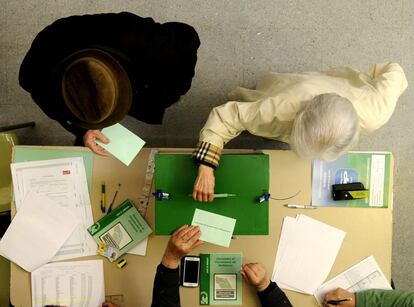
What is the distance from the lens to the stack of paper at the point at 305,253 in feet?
4.66

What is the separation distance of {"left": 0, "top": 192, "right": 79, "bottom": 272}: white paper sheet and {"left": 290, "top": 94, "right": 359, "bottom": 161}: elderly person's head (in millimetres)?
838

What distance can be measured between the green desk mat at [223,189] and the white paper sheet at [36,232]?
35 centimetres

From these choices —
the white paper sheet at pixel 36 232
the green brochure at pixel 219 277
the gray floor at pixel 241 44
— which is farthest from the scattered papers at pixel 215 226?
the gray floor at pixel 241 44

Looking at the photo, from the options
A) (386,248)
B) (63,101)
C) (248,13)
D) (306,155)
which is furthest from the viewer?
(248,13)

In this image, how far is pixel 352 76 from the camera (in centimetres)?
149

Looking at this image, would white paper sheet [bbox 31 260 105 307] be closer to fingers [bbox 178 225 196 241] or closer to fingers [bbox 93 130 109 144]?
fingers [bbox 178 225 196 241]

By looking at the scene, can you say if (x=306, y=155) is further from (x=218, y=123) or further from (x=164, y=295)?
(x=164, y=295)

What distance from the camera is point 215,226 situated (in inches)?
52.1

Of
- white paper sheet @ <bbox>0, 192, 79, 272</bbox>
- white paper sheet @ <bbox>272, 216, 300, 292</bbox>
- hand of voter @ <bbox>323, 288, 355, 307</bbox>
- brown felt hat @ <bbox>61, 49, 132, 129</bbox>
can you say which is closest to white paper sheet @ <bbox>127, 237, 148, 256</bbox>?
white paper sheet @ <bbox>0, 192, 79, 272</bbox>

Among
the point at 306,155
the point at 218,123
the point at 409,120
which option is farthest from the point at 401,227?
the point at 218,123

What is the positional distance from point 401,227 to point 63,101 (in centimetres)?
181

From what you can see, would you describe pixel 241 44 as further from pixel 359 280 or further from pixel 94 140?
pixel 359 280

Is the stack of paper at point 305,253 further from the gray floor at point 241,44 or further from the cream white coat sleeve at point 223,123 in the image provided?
the gray floor at point 241,44

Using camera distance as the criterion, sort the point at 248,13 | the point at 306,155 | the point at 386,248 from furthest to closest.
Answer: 1. the point at 248,13
2. the point at 386,248
3. the point at 306,155
